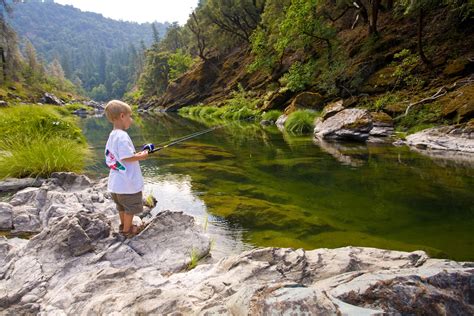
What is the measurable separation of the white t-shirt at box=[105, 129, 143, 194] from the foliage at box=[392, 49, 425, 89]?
625 inches

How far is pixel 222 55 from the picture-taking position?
54.4 meters

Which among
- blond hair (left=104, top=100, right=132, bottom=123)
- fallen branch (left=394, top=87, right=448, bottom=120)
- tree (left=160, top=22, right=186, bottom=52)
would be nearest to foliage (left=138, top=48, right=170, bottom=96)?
tree (left=160, top=22, right=186, bottom=52)

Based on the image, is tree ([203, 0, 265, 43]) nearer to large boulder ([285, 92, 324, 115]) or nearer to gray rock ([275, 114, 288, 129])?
gray rock ([275, 114, 288, 129])

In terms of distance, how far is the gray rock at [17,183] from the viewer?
22.7ft

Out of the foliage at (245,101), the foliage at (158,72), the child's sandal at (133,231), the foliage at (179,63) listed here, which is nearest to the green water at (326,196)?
the child's sandal at (133,231)

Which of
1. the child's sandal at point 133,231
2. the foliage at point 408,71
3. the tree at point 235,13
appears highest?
the tree at point 235,13

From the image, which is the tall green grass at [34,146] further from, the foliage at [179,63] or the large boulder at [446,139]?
A: the foliage at [179,63]

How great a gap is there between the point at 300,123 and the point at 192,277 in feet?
53.1

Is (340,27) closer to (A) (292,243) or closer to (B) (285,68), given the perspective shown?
(B) (285,68)

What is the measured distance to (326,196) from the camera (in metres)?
7.06

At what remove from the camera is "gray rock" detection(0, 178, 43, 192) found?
6919 mm

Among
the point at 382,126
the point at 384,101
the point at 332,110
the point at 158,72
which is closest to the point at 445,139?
the point at 382,126

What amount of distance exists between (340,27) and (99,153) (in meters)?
22.9

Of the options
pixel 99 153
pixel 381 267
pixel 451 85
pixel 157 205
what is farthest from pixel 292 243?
pixel 451 85
